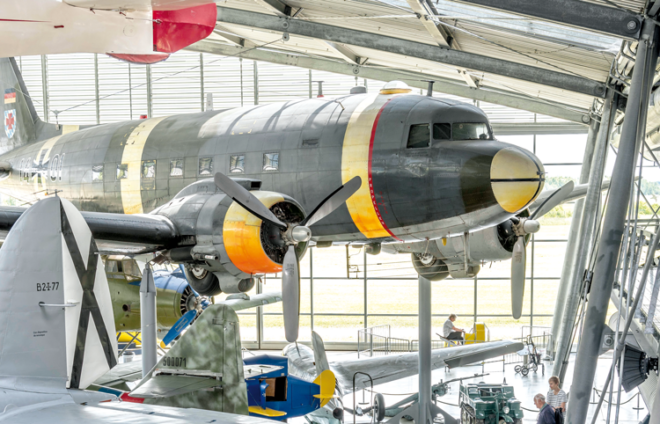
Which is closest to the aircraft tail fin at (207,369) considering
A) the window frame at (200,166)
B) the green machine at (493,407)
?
the window frame at (200,166)

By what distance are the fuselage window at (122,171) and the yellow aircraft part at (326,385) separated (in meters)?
5.97

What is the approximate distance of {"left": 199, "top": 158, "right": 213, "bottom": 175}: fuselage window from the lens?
12.5 m

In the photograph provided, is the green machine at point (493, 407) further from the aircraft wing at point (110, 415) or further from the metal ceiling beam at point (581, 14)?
the aircraft wing at point (110, 415)

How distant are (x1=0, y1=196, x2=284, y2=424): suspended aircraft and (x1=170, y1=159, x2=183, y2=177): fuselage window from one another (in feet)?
20.9

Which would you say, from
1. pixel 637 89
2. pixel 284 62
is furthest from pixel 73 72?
pixel 637 89

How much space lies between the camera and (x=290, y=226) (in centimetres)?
990

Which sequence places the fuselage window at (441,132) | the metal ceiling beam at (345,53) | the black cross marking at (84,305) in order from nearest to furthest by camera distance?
the black cross marking at (84,305) → the fuselage window at (441,132) → the metal ceiling beam at (345,53)

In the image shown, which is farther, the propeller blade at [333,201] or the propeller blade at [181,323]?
the propeller blade at [181,323]

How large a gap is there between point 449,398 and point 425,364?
432 cm

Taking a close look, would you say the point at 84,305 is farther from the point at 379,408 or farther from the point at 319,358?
the point at 379,408

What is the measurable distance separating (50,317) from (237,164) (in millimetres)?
6365

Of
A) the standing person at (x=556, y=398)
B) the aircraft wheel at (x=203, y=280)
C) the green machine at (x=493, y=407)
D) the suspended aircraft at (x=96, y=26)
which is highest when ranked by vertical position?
the suspended aircraft at (x=96, y=26)

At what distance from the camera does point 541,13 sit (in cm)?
852

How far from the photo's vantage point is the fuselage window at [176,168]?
12.8 meters
